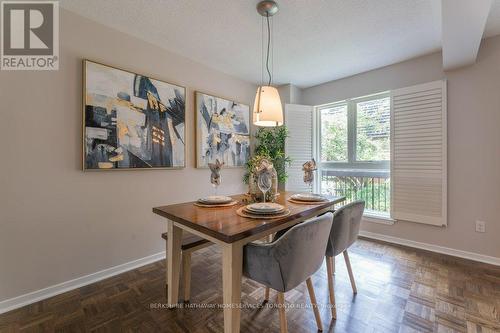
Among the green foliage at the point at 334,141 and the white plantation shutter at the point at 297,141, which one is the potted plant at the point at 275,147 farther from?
the green foliage at the point at 334,141

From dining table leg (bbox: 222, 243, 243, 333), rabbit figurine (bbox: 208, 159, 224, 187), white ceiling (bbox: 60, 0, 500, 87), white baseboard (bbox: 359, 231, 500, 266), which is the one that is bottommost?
white baseboard (bbox: 359, 231, 500, 266)

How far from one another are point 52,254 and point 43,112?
1238mm

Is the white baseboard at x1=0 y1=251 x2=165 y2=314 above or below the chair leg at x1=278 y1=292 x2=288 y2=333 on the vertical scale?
below

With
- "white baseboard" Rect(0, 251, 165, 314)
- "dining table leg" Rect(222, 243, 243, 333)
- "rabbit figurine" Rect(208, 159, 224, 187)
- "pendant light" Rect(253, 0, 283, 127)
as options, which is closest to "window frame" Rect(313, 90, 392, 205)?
"pendant light" Rect(253, 0, 283, 127)

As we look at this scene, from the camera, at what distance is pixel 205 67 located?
3027 millimetres

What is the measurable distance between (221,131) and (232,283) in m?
2.36

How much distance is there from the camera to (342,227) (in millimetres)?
→ 1613

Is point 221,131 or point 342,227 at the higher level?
point 221,131

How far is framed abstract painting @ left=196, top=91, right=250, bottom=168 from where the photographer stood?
9.62ft

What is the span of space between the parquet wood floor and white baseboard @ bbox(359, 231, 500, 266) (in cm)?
12

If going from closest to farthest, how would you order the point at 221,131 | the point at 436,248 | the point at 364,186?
the point at 436,248
the point at 221,131
the point at 364,186

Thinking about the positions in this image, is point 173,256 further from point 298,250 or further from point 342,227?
point 342,227

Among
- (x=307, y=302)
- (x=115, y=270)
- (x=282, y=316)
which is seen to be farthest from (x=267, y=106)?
(x=115, y=270)

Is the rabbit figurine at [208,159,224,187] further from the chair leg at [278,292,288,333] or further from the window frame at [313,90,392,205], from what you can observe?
the window frame at [313,90,392,205]
